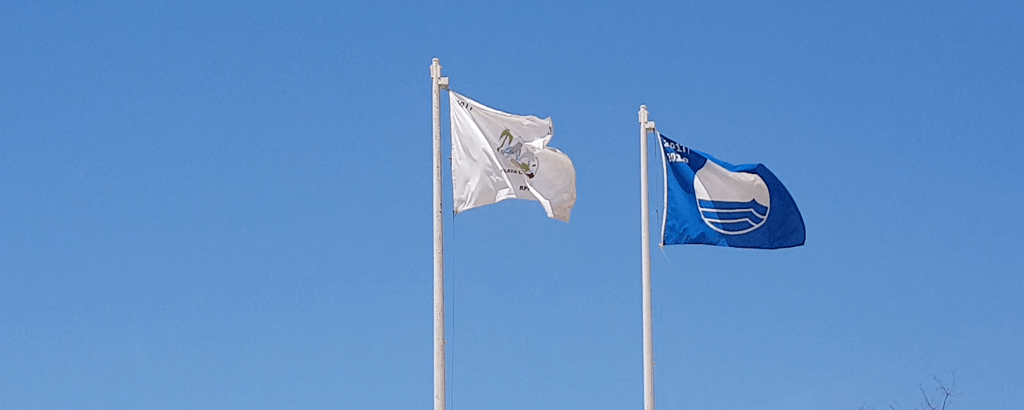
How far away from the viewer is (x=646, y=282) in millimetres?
34438

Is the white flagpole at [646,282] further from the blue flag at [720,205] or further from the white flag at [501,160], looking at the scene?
the white flag at [501,160]

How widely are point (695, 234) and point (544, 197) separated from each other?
16.2ft

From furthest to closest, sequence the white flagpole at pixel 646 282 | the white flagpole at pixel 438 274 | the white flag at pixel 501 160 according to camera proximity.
Result: the white flagpole at pixel 646 282 < the white flag at pixel 501 160 < the white flagpole at pixel 438 274

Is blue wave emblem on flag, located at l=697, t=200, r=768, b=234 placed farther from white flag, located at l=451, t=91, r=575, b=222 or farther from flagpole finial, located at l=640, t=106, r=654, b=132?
white flag, located at l=451, t=91, r=575, b=222

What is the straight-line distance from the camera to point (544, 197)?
31.1 m

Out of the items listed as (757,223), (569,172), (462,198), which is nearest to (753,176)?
(757,223)

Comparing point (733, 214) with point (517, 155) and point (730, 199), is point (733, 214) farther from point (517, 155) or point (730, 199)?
point (517, 155)

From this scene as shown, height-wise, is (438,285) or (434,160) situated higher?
(434,160)

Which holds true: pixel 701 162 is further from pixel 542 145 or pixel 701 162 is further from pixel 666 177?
pixel 542 145

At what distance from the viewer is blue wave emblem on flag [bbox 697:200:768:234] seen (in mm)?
35031

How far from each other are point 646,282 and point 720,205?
7.53ft

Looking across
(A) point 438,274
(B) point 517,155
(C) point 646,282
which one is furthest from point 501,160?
(C) point 646,282

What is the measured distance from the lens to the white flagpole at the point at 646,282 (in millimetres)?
34094

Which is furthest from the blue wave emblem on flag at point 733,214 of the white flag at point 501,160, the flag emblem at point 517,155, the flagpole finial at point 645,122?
the flag emblem at point 517,155
